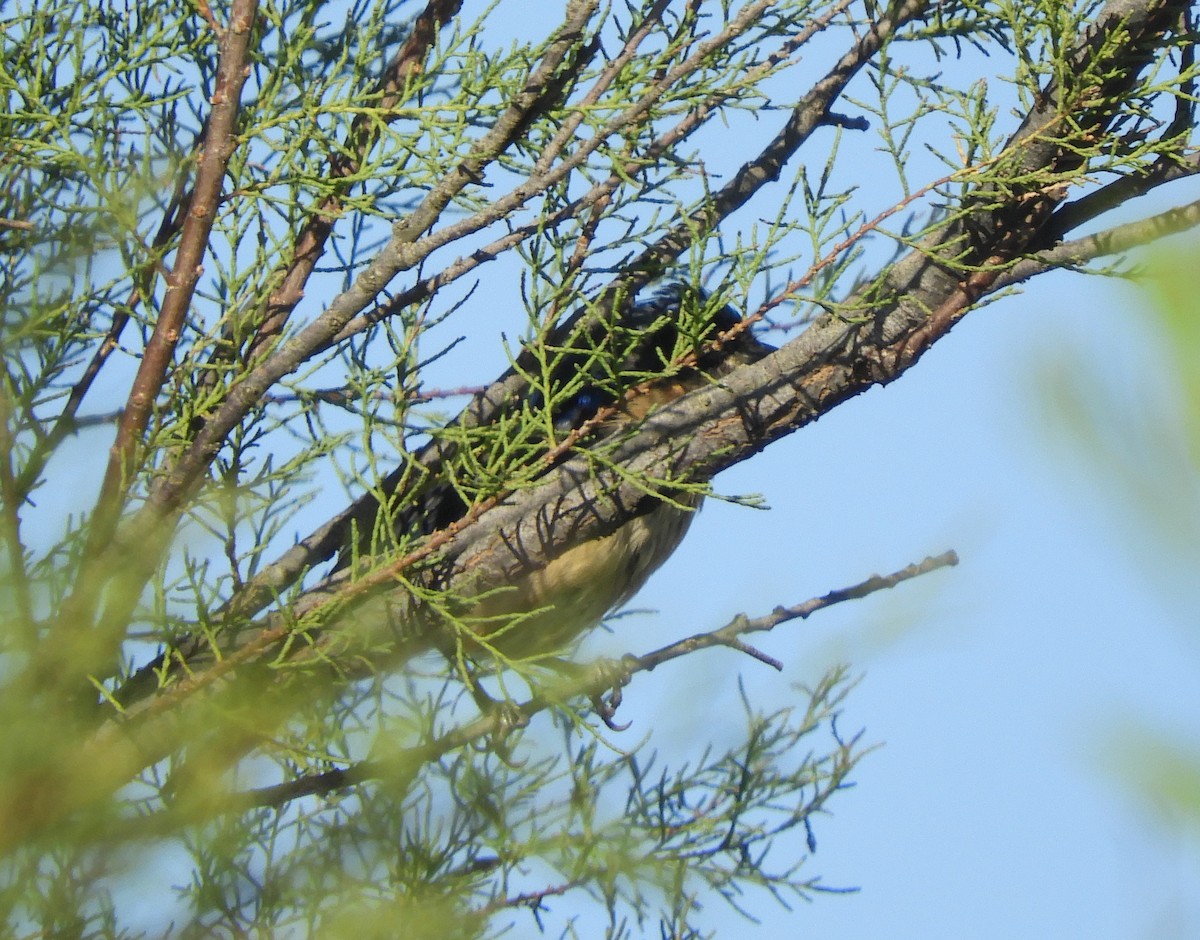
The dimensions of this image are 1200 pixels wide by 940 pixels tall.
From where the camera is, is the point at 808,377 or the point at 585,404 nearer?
the point at 808,377

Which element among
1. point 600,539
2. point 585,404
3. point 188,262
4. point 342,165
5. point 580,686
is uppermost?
point 342,165

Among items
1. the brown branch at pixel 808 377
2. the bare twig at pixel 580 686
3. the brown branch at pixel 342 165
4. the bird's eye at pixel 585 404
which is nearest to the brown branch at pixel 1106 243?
the brown branch at pixel 808 377

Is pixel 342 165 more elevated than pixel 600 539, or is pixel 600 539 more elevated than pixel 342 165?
pixel 342 165

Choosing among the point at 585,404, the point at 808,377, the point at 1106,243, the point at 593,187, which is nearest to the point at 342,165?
the point at 593,187

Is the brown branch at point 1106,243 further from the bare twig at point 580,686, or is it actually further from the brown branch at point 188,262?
the brown branch at point 188,262

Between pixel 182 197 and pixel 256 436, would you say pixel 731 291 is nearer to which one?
pixel 256 436

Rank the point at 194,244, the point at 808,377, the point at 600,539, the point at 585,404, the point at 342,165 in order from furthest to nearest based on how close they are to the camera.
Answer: the point at 585,404, the point at 600,539, the point at 342,165, the point at 808,377, the point at 194,244

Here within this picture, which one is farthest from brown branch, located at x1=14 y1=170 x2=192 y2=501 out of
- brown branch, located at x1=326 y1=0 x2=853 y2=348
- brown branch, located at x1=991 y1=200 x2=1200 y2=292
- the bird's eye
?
brown branch, located at x1=991 y1=200 x2=1200 y2=292

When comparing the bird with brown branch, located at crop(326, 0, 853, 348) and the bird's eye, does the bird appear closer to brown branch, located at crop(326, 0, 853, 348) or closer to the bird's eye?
the bird's eye

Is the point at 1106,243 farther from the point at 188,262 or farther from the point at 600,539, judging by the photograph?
the point at 188,262

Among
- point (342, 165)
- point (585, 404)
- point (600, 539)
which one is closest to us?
point (342, 165)

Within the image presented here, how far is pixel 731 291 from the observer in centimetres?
229

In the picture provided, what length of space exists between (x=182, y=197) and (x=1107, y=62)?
63.5 inches

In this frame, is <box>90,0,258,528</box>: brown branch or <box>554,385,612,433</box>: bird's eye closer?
<box>90,0,258,528</box>: brown branch
